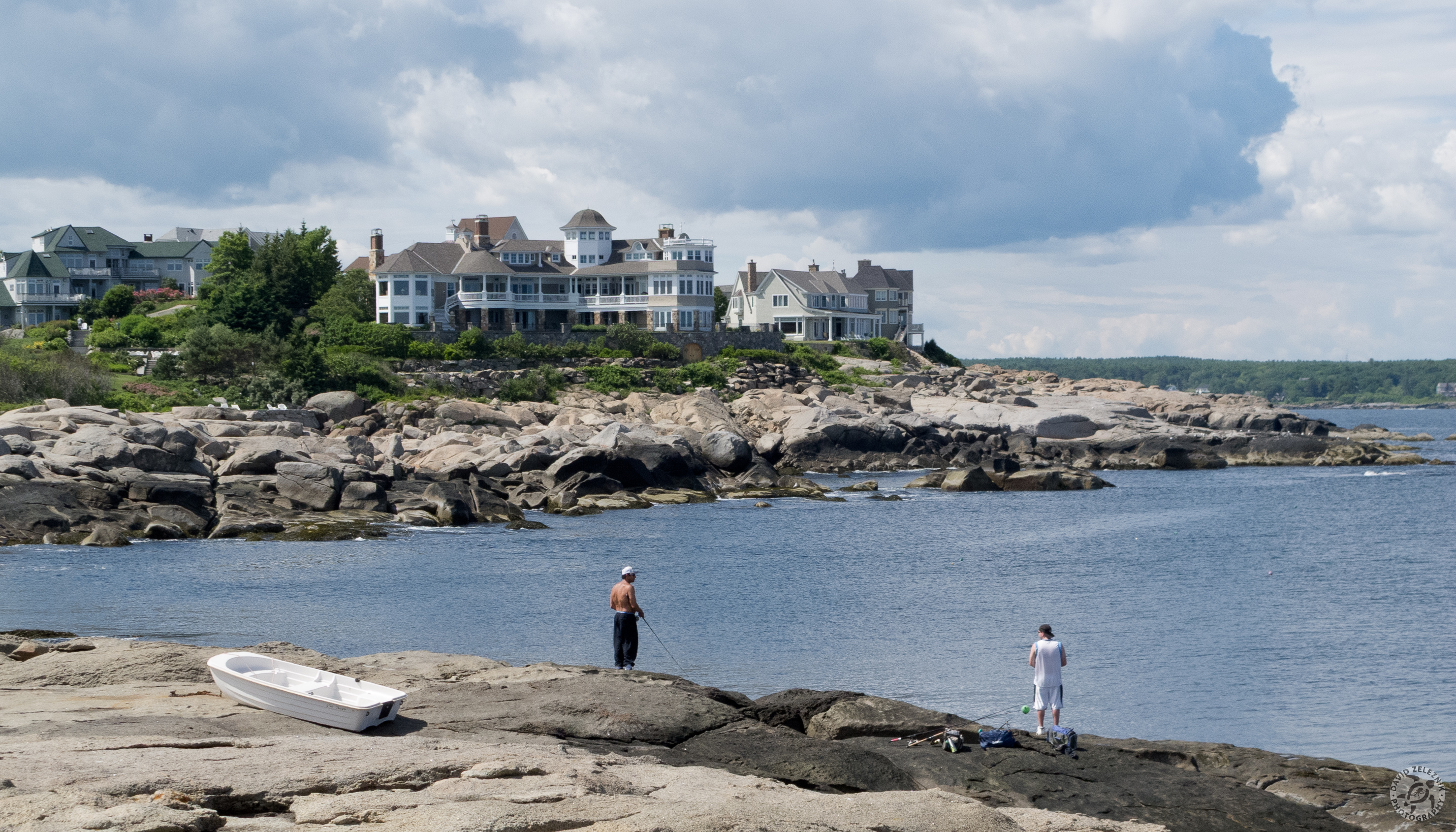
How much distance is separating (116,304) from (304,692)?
84.3 metres

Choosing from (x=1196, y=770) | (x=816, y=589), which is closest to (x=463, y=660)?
(x=1196, y=770)

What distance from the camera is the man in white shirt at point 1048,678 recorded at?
18.7 meters

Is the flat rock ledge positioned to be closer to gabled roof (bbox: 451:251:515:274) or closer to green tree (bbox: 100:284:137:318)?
gabled roof (bbox: 451:251:515:274)

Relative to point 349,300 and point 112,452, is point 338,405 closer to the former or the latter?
point 112,452

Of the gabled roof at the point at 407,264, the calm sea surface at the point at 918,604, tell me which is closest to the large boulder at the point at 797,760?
the calm sea surface at the point at 918,604

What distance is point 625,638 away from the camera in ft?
68.1

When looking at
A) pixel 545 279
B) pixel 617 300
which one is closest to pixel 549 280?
pixel 545 279

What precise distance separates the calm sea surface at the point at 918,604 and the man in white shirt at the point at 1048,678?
220 centimetres

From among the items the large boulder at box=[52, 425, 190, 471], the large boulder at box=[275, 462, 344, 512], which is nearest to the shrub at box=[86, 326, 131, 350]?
the large boulder at box=[52, 425, 190, 471]

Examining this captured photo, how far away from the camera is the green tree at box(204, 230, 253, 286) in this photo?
85750 mm

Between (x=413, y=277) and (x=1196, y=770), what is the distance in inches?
2967

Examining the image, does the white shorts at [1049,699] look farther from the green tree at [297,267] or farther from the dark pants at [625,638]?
the green tree at [297,267]

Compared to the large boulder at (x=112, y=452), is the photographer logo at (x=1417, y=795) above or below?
below

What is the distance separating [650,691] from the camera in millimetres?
17328
